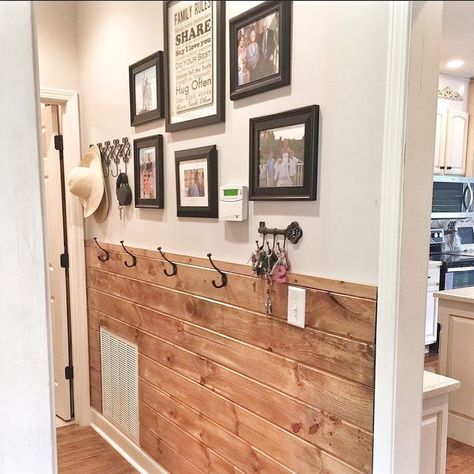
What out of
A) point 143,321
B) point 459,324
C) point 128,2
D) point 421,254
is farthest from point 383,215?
point 459,324

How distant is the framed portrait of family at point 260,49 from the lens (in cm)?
111

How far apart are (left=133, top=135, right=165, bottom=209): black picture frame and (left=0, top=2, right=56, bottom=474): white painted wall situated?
2.26 ft

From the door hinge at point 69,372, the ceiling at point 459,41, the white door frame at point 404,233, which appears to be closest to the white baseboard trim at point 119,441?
the door hinge at point 69,372

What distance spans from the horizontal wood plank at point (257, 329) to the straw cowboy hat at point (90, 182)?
428 millimetres

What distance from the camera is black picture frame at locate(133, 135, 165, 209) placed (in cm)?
161

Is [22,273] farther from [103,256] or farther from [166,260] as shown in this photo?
[103,256]

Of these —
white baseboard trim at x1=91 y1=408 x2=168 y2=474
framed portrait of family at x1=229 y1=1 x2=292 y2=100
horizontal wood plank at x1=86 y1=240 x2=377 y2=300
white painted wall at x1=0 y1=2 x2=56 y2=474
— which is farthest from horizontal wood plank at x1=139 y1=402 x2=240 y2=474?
framed portrait of family at x1=229 y1=1 x2=292 y2=100

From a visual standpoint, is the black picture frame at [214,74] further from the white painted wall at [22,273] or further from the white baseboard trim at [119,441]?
the white baseboard trim at [119,441]

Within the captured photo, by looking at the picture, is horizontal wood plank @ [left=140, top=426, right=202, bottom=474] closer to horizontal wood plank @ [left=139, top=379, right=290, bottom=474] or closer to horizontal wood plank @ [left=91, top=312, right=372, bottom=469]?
horizontal wood plank @ [left=139, top=379, right=290, bottom=474]

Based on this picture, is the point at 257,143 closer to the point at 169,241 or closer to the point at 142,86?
the point at 142,86

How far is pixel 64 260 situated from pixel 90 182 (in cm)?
52

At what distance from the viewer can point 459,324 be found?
103 inches

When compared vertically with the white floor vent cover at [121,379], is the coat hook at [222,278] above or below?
above

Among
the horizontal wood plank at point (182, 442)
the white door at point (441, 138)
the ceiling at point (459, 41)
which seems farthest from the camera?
the white door at point (441, 138)
